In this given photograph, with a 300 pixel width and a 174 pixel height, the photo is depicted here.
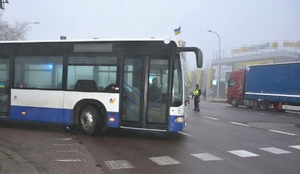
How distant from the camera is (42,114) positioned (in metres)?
9.97

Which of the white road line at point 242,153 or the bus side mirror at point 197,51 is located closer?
the white road line at point 242,153

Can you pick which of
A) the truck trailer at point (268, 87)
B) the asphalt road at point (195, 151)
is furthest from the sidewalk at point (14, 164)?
the truck trailer at point (268, 87)

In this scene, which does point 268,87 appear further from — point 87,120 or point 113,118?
point 87,120

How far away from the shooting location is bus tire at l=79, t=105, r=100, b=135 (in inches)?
365

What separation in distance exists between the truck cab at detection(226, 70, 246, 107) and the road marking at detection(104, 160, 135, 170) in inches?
850

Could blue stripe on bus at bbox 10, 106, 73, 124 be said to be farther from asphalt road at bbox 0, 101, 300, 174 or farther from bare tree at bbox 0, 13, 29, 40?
bare tree at bbox 0, 13, 29, 40

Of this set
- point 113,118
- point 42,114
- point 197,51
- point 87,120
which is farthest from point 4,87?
point 197,51

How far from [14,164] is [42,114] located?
13.6ft

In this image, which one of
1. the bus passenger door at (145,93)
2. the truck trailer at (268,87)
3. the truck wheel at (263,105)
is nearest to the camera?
the bus passenger door at (145,93)

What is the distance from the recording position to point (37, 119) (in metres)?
10.0

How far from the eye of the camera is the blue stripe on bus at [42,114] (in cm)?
969

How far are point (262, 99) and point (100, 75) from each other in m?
18.2

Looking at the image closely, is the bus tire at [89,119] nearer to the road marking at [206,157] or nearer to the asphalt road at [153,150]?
the asphalt road at [153,150]

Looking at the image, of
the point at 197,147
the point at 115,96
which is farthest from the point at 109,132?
the point at 197,147
